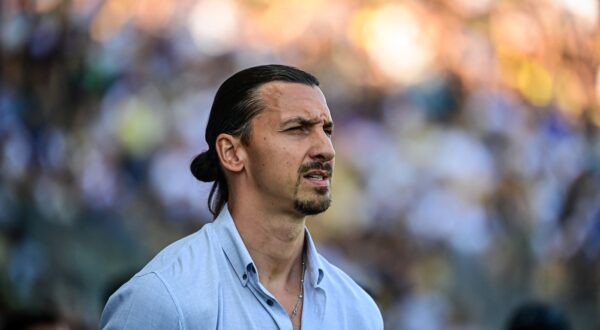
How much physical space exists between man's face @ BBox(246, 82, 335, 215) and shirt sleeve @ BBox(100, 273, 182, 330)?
455 mm

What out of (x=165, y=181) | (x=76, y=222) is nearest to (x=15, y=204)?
(x=76, y=222)

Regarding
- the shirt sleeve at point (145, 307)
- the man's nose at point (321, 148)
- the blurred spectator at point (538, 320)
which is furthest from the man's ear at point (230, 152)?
the blurred spectator at point (538, 320)

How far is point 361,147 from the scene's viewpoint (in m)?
8.34

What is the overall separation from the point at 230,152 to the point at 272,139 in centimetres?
17

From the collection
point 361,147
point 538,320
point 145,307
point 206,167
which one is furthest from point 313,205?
point 361,147

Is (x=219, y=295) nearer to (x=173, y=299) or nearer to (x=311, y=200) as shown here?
(x=173, y=299)

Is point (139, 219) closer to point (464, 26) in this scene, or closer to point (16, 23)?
point (16, 23)

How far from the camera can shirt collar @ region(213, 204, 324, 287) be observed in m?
3.20

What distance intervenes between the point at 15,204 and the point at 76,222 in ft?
1.68

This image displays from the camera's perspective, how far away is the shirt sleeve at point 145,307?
2965 mm

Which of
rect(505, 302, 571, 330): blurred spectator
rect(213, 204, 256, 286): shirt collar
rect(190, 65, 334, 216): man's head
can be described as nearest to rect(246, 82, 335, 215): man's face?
rect(190, 65, 334, 216): man's head

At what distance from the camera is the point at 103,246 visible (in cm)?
848

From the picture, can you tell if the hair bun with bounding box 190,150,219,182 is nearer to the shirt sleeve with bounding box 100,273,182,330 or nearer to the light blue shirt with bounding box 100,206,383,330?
the light blue shirt with bounding box 100,206,383,330

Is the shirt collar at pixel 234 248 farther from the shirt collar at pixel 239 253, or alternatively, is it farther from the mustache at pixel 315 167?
the mustache at pixel 315 167
